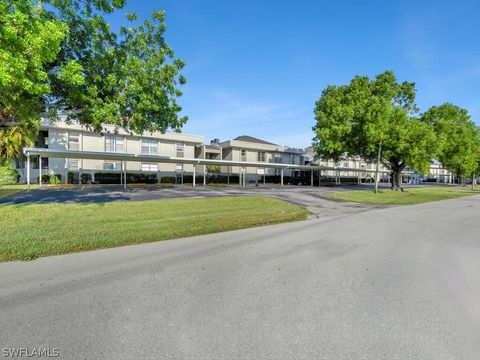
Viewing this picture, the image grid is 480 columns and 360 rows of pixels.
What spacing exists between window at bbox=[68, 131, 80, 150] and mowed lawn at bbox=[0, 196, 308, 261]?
889 inches

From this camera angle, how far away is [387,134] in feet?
91.4

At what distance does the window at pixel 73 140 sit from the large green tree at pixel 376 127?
89.6 feet

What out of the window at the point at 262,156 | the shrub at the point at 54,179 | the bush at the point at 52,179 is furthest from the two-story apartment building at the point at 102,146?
the window at the point at 262,156

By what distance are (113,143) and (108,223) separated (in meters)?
27.1

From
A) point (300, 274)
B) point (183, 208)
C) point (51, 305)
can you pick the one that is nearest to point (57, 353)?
point (51, 305)

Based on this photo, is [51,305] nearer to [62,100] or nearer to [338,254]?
[338,254]

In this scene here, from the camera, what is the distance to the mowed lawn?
6539 mm

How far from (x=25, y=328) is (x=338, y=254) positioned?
18.4 ft

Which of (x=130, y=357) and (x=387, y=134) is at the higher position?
(x=387, y=134)

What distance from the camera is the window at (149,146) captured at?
35484 millimetres

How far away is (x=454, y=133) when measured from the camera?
125 feet

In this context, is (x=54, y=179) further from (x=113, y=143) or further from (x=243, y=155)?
(x=243, y=155)

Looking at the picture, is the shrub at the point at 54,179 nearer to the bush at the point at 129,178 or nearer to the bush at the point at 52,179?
the bush at the point at 52,179

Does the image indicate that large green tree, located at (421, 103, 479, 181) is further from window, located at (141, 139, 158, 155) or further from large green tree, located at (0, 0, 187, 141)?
window, located at (141, 139, 158, 155)
